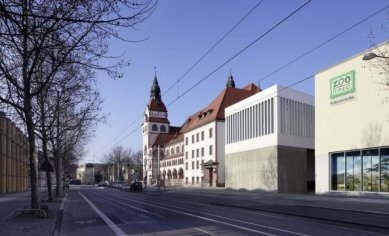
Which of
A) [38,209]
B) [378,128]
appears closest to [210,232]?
[38,209]

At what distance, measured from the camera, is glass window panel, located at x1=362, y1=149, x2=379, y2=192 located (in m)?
39.3

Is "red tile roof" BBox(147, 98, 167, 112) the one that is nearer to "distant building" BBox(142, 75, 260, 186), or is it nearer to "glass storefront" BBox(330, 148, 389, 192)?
"distant building" BBox(142, 75, 260, 186)

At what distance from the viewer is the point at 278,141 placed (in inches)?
2195

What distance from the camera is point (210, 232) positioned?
49.6 ft

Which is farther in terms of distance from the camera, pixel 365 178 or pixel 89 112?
Result: pixel 365 178

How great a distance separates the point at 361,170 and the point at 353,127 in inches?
141

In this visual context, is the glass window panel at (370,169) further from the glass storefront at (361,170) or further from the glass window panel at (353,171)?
the glass window panel at (353,171)

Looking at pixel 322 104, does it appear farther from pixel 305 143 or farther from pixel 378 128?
pixel 305 143

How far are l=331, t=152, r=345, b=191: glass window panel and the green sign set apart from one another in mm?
5317

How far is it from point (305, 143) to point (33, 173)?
1644 inches

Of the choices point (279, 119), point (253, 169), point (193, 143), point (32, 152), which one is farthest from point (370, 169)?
point (193, 143)

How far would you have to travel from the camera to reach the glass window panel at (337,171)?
143 ft

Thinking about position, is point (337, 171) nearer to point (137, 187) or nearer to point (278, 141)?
point (278, 141)

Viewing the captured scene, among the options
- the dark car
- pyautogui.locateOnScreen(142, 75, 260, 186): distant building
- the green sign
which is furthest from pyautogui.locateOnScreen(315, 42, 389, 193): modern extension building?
pyautogui.locateOnScreen(142, 75, 260, 186): distant building
